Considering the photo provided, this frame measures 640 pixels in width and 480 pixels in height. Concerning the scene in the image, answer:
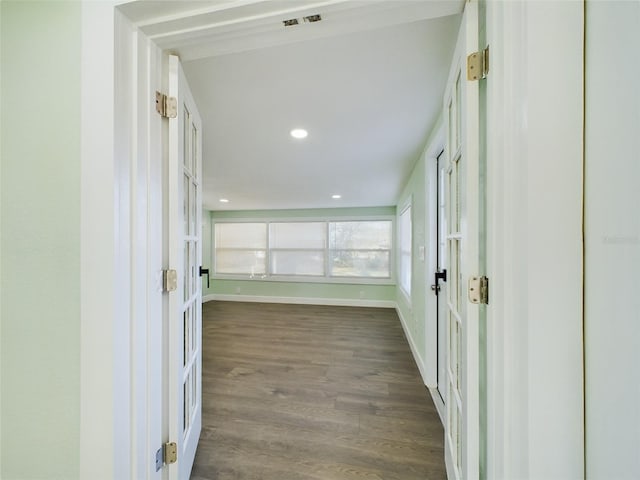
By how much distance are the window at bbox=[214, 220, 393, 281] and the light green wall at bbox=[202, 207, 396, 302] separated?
0.56ft

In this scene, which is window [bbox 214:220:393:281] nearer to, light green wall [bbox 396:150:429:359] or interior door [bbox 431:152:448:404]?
light green wall [bbox 396:150:429:359]

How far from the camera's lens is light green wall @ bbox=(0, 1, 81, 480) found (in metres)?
0.84

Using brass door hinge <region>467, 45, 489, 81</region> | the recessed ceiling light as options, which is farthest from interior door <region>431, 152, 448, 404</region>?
brass door hinge <region>467, 45, 489, 81</region>

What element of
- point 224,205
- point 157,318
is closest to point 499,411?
point 157,318

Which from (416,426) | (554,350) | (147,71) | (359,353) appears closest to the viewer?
(554,350)

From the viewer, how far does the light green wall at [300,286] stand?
18.0 ft

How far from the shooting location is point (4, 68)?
87 centimetres

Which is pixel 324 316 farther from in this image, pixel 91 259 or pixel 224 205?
pixel 91 259

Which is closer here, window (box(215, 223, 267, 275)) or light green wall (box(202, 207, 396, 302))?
light green wall (box(202, 207, 396, 302))

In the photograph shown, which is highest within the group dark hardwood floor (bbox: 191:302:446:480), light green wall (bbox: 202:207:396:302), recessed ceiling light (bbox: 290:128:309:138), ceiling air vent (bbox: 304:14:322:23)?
recessed ceiling light (bbox: 290:128:309:138)

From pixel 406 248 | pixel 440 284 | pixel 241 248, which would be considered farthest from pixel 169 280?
pixel 241 248

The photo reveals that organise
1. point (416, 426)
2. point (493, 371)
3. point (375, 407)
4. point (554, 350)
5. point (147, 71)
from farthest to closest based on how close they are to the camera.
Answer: point (375, 407) → point (416, 426) → point (147, 71) → point (493, 371) → point (554, 350)

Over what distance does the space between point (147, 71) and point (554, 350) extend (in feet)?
5.14

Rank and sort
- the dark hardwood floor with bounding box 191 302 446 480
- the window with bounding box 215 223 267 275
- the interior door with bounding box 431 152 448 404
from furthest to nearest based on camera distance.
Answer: the window with bounding box 215 223 267 275, the interior door with bounding box 431 152 448 404, the dark hardwood floor with bounding box 191 302 446 480
